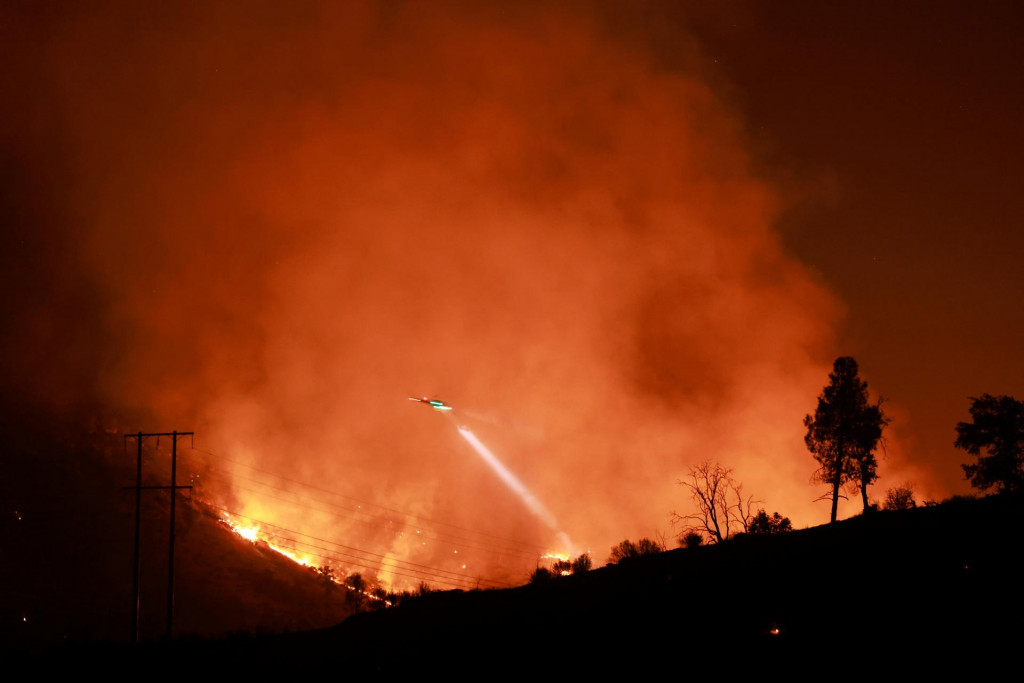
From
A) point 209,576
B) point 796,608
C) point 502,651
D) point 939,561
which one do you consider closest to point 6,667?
point 502,651

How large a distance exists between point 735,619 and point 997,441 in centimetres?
2862

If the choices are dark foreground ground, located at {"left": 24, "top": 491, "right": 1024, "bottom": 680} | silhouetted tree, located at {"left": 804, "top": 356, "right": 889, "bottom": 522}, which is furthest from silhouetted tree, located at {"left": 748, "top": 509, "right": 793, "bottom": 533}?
dark foreground ground, located at {"left": 24, "top": 491, "right": 1024, "bottom": 680}

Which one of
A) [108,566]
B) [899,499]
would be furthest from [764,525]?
[108,566]

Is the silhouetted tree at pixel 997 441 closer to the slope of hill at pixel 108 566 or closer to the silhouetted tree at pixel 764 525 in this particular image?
the silhouetted tree at pixel 764 525

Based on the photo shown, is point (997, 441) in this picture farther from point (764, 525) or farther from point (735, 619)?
point (735, 619)

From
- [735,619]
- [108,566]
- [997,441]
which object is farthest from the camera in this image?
[108,566]

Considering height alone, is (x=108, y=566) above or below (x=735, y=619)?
above

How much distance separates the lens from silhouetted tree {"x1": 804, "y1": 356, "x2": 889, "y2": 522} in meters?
44.4

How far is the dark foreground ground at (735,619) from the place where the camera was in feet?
65.8

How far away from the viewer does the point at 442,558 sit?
166250 millimetres

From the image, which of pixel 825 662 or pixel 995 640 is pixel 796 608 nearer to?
pixel 825 662

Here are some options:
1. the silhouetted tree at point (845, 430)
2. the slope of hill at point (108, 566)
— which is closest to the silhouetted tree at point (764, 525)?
the silhouetted tree at point (845, 430)

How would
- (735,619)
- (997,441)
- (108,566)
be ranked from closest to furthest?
(735,619)
(997,441)
(108,566)

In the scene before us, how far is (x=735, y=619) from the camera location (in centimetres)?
2369
